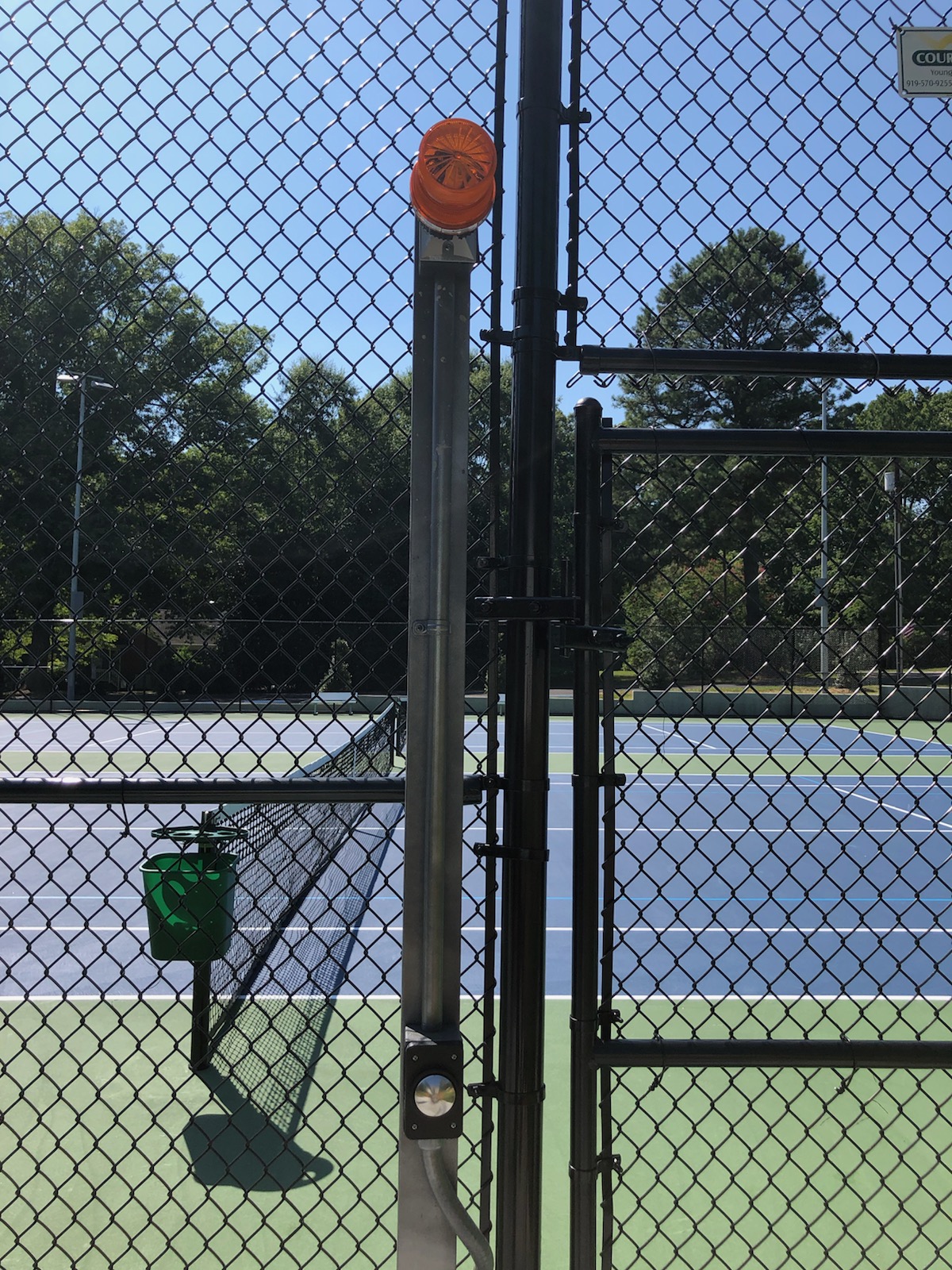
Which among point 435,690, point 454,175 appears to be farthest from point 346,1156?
point 454,175

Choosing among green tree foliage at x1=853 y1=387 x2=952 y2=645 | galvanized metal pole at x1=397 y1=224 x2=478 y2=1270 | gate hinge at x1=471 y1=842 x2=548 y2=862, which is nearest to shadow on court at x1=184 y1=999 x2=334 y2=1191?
gate hinge at x1=471 y1=842 x2=548 y2=862

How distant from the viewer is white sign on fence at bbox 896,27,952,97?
2.04 m

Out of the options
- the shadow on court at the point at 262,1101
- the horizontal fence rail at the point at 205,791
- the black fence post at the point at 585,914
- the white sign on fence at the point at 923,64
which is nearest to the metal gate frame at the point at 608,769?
the black fence post at the point at 585,914

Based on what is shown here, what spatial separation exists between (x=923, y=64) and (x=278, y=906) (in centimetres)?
604

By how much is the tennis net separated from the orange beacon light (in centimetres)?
228

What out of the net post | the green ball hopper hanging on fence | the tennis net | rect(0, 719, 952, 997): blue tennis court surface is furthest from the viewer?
the tennis net

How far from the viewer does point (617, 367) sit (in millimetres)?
1757

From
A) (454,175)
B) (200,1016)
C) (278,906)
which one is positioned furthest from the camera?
(278,906)

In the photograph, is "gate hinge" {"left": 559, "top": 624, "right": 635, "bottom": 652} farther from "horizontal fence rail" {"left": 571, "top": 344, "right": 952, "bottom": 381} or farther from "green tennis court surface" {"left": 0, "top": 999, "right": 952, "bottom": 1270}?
"green tennis court surface" {"left": 0, "top": 999, "right": 952, "bottom": 1270}

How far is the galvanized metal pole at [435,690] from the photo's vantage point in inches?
47.6

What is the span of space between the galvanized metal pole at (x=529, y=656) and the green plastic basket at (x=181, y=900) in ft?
7.33

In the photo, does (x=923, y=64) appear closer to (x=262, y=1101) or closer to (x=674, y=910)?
(x=674, y=910)

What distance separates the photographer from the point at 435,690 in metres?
1.21

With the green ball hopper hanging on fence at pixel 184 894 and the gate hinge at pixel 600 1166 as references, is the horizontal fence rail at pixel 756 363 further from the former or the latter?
the green ball hopper hanging on fence at pixel 184 894
